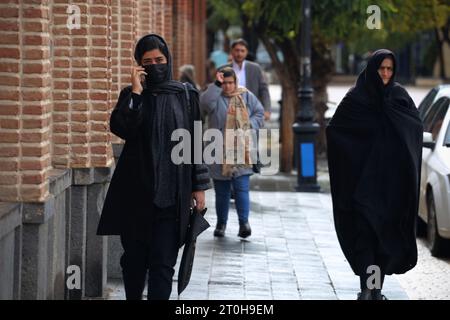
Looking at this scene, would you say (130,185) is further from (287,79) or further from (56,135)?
(287,79)

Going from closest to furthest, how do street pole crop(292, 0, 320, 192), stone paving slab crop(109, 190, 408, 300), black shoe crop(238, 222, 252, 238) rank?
stone paving slab crop(109, 190, 408, 300), black shoe crop(238, 222, 252, 238), street pole crop(292, 0, 320, 192)

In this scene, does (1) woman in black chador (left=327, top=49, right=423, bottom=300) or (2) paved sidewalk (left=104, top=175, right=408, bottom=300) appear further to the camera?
(2) paved sidewalk (left=104, top=175, right=408, bottom=300)

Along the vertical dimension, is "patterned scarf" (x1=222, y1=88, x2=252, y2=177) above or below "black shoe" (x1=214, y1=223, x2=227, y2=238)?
above

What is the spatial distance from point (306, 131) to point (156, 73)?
35.8 feet

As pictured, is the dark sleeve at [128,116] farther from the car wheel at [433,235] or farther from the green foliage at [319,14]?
the green foliage at [319,14]

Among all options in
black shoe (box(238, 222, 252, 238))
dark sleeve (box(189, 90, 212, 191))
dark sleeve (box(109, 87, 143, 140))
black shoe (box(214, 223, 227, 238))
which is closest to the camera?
dark sleeve (box(109, 87, 143, 140))

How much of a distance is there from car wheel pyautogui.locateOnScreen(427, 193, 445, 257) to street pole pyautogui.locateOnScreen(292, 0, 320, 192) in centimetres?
533

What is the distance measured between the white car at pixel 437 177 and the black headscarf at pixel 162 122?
4911 mm

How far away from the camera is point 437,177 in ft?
41.5

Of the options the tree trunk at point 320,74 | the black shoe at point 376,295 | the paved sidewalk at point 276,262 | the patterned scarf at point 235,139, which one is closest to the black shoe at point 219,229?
the paved sidewalk at point 276,262

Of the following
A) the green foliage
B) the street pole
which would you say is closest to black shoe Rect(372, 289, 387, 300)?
the street pole

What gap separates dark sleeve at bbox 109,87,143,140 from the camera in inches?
306

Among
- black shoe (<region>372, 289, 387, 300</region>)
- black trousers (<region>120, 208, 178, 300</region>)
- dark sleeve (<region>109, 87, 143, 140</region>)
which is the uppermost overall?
dark sleeve (<region>109, 87, 143, 140</region>)

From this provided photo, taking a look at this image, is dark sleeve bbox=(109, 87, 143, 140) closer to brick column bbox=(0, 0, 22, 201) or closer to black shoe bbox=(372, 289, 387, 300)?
brick column bbox=(0, 0, 22, 201)
